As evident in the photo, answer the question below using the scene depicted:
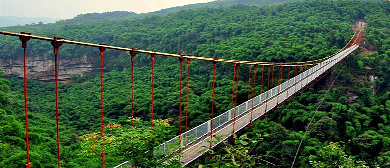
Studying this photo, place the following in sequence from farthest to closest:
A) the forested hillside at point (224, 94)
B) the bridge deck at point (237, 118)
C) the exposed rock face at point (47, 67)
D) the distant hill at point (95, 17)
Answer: the distant hill at point (95, 17), the exposed rock face at point (47, 67), the forested hillside at point (224, 94), the bridge deck at point (237, 118)

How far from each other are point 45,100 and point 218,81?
1496 centimetres

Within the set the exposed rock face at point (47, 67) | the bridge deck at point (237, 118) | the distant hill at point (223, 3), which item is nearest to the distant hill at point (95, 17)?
the distant hill at point (223, 3)

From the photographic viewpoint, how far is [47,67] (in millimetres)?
36062

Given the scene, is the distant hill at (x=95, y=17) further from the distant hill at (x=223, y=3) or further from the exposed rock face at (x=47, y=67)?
the exposed rock face at (x=47, y=67)

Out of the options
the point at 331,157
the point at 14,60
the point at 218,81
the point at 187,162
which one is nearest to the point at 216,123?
the point at 187,162

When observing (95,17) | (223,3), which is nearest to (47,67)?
(95,17)

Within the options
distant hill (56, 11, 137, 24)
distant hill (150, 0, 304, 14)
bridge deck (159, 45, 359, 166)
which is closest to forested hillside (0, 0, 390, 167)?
bridge deck (159, 45, 359, 166)

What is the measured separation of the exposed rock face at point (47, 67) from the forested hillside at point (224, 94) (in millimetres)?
890

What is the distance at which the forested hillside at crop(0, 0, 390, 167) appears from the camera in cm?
900

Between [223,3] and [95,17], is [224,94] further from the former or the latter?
[223,3]

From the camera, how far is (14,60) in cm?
3584

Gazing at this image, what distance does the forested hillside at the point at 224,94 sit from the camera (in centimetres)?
900

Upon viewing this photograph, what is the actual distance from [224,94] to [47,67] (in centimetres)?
2483

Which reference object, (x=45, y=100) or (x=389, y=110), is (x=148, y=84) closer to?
(x=45, y=100)
